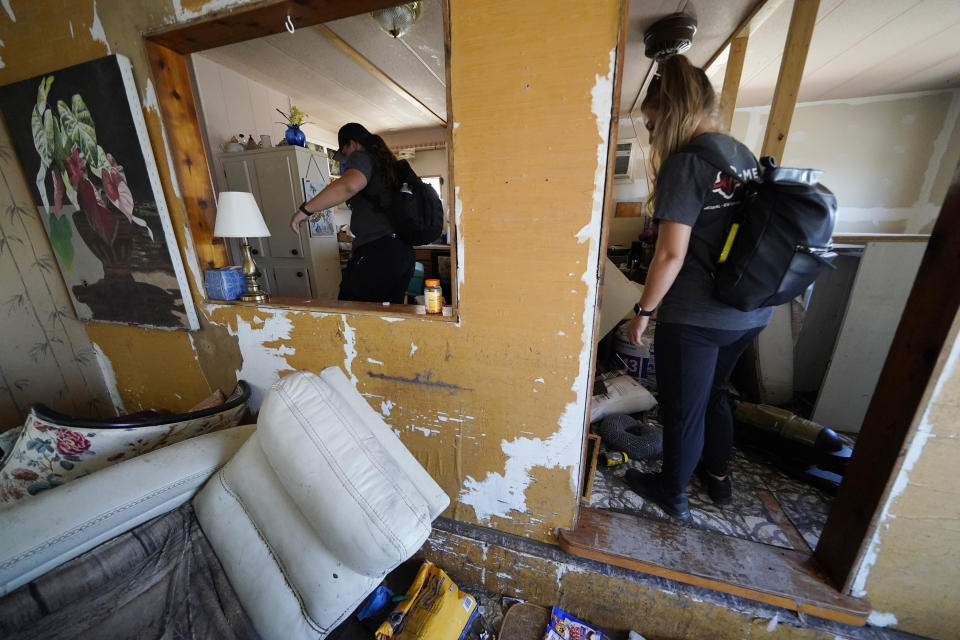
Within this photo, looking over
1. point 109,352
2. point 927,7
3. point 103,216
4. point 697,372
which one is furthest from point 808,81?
point 109,352

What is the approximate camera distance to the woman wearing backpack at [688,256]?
88 centimetres

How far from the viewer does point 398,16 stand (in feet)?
5.88

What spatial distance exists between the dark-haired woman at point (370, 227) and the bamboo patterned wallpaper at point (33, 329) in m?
1.24

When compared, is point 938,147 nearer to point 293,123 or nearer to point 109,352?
point 293,123

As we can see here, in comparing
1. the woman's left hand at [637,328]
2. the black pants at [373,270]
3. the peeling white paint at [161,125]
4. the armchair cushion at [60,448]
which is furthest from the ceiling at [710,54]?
the armchair cushion at [60,448]

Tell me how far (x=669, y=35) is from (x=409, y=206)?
7.41 feet

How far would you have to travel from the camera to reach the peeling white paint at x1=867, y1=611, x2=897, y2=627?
92cm

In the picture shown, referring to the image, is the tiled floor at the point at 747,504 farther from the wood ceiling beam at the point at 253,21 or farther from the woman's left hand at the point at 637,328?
the wood ceiling beam at the point at 253,21

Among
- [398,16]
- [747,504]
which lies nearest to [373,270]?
[398,16]

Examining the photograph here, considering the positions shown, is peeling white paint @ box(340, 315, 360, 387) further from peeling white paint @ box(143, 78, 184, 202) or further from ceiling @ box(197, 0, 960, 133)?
ceiling @ box(197, 0, 960, 133)

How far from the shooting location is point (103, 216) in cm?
138

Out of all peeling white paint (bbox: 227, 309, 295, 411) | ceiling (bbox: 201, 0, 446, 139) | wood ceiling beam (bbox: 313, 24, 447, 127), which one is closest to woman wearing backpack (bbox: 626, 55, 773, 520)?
peeling white paint (bbox: 227, 309, 295, 411)

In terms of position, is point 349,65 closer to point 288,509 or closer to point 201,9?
point 201,9

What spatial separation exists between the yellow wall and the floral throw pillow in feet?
1.37
